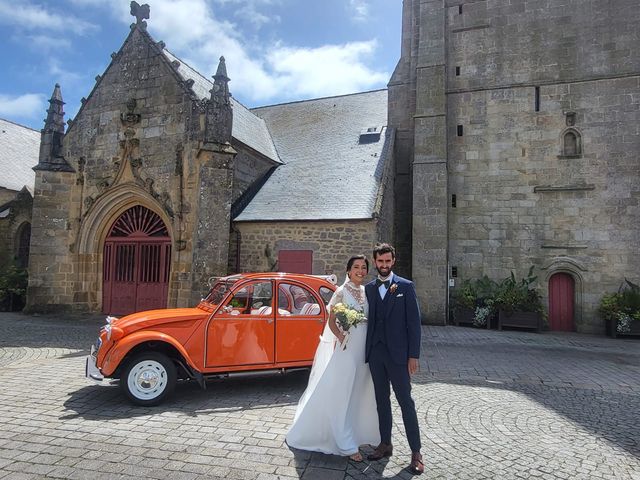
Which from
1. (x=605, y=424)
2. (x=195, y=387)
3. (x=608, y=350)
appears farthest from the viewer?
(x=608, y=350)

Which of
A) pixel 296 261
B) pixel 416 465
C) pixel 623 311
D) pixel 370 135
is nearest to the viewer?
pixel 416 465

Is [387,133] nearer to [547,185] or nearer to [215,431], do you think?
[547,185]

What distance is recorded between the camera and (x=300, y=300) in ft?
18.3

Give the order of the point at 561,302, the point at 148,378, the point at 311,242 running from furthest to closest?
the point at 561,302, the point at 311,242, the point at 148,378

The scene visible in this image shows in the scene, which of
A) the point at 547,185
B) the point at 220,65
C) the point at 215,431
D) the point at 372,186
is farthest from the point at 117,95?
the point at 547,185

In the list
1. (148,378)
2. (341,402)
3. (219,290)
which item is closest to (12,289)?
(219,290)

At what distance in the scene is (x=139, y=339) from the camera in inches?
185

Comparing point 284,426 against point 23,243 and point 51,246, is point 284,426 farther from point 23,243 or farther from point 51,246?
point 23,243

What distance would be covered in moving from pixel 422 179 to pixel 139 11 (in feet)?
34.8

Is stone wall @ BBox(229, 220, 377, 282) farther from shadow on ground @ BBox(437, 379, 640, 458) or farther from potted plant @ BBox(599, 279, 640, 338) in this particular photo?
potted plant @ BBox(599, 279, 640, 338)

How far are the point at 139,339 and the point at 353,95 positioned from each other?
17.2m

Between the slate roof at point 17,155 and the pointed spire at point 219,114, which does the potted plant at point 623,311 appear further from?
the slate roof at point 17,155

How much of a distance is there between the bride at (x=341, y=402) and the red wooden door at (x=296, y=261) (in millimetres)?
8161

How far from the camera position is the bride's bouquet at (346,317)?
346 cm
